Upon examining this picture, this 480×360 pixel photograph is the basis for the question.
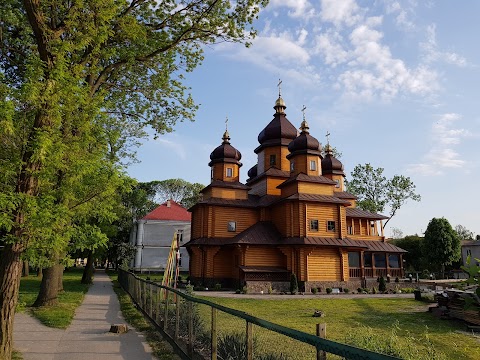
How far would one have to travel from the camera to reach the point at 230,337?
631cm

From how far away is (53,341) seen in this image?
30.2 ft

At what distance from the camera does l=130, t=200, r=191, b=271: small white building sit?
4962 cm

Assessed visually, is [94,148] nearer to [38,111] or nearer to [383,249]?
[38,111]

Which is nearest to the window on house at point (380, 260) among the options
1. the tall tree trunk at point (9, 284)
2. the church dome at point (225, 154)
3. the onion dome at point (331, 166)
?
the onion dome at point (331, 166)

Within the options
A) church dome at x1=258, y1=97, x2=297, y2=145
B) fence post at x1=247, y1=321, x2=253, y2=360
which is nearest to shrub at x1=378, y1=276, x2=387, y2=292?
church dome at x1=258, y1=97, x2=297, y2=145

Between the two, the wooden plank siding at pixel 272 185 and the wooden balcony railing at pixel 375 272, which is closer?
the wooden balcony railing at pixel 375 272

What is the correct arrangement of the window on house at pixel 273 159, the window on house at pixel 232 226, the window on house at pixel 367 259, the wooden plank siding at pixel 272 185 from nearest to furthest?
the window on house at pixel 232 226 < the wooden plank siding at pixel 272 185 < the window on house at pixel 367 259 < the window on house at pixel 273 159

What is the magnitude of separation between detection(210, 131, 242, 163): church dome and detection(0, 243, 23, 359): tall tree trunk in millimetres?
25390

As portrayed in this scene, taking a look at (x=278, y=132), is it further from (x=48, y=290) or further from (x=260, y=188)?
(x=48, y=290)

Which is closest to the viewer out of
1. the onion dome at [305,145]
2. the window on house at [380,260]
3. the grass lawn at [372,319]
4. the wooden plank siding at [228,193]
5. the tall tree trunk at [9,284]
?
the tall tree trunk at [9,284]

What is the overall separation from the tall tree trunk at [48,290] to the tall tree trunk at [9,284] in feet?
28.6

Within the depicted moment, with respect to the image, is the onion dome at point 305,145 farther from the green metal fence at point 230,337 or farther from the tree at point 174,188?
the tree at point 174,188

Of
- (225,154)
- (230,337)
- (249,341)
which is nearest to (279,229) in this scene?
(225,154)

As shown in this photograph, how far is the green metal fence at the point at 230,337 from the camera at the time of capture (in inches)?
142
